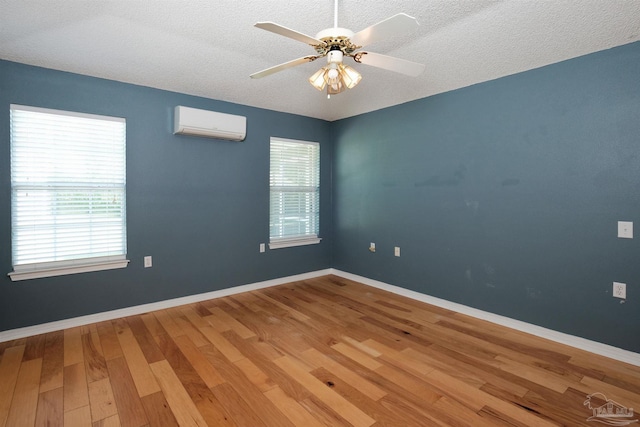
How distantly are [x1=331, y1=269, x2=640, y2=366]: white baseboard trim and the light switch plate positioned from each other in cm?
89

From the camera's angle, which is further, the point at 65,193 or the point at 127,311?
the point at 127,311

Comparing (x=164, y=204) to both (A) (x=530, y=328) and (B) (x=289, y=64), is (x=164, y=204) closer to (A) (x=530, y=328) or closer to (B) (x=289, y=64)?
(B) (x=289, y=64)

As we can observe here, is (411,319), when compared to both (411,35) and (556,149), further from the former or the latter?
(411,35)

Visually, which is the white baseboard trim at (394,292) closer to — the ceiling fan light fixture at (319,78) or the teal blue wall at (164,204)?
the teal blue wall at (164,204)

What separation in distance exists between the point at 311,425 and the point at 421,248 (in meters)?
2.54

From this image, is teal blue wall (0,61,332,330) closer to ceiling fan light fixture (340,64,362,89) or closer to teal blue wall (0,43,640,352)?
teal blue wall (0,43,640,352)

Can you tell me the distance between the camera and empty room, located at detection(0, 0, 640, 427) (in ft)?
6.42

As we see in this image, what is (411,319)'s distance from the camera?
3.24m

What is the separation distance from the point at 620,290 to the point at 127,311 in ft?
14.6

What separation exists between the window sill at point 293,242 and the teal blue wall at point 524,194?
0.99 metres

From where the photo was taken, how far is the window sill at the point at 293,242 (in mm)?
4402

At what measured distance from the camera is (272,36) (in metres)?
2.28

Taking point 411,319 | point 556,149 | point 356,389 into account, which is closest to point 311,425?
point 356,389

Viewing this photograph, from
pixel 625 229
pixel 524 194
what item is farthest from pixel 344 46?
pixel 625 229
